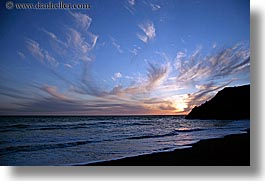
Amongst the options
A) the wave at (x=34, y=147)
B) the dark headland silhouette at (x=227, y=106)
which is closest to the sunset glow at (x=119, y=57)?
the dark headland silhouette at (x=227, y=106)

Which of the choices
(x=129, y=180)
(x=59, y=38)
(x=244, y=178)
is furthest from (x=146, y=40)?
(x=244, y=178)

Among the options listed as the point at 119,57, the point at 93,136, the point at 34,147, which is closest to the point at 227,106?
the point at 119,57

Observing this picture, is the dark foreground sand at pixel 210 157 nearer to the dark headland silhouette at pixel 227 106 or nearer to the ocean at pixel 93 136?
the ocean at pixel 93 136

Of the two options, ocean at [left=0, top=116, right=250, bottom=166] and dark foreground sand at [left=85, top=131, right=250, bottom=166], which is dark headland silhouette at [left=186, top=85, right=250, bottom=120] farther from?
dark foreground sand at [left=85, top=131, right=250, bottom=166]

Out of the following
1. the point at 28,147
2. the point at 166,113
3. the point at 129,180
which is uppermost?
the point at 166,113

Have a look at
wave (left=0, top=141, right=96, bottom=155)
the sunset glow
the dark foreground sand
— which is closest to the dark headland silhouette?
the sunset glow

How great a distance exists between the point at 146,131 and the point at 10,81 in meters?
1.06

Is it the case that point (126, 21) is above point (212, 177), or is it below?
above

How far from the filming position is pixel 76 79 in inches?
121

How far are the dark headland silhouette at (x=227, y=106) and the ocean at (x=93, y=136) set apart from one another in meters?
0.05

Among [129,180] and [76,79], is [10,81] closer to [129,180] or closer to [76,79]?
[76,79]

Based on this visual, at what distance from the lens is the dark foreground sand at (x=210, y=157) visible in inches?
116

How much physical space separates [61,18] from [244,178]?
1774 mm

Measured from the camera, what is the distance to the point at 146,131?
3.11 metres
